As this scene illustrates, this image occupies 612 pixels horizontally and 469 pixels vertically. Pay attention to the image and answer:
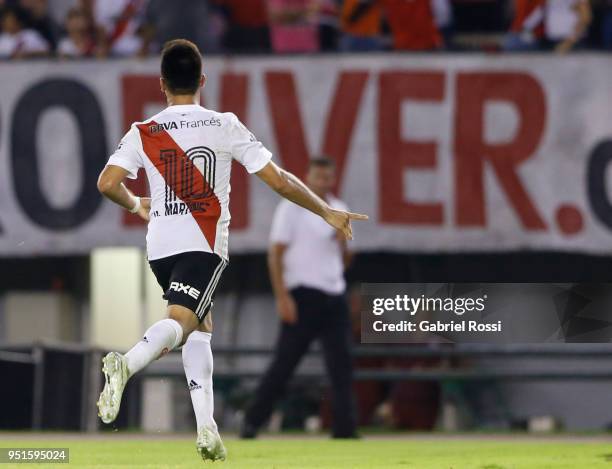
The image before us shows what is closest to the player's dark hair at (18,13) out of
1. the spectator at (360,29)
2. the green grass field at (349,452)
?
the spectator at (360,29)

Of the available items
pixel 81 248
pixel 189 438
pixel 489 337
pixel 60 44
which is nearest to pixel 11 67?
pixel 60 44

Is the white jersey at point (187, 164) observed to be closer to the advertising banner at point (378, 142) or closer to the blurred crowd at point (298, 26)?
the advertising banner at point (378, 142)

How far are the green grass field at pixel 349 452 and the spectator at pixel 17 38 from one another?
4342 mm

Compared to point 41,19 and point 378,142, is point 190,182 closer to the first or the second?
point 378,142

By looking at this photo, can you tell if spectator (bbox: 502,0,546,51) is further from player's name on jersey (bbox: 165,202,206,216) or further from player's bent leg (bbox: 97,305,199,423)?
player's bent leg (bbox: 97,305,199,423)

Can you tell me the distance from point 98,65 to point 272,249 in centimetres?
344

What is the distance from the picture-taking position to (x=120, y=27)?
613 inches

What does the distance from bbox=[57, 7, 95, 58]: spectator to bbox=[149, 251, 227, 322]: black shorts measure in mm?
7719

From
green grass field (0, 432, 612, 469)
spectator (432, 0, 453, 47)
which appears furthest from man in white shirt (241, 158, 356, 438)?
spectator (432, 0, 453, 47)

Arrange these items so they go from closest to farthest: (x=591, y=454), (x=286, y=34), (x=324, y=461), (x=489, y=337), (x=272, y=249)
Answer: (x=324, y=461) < (x=591, y=454) < (x=272, y=249) < (x=489, y=337) < (x=286, y=34)

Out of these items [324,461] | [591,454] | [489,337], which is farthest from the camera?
[489,337]

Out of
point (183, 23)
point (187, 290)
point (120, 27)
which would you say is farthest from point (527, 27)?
point (187, 290)

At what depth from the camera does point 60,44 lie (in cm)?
1563

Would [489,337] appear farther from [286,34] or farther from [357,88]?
[286,34]
